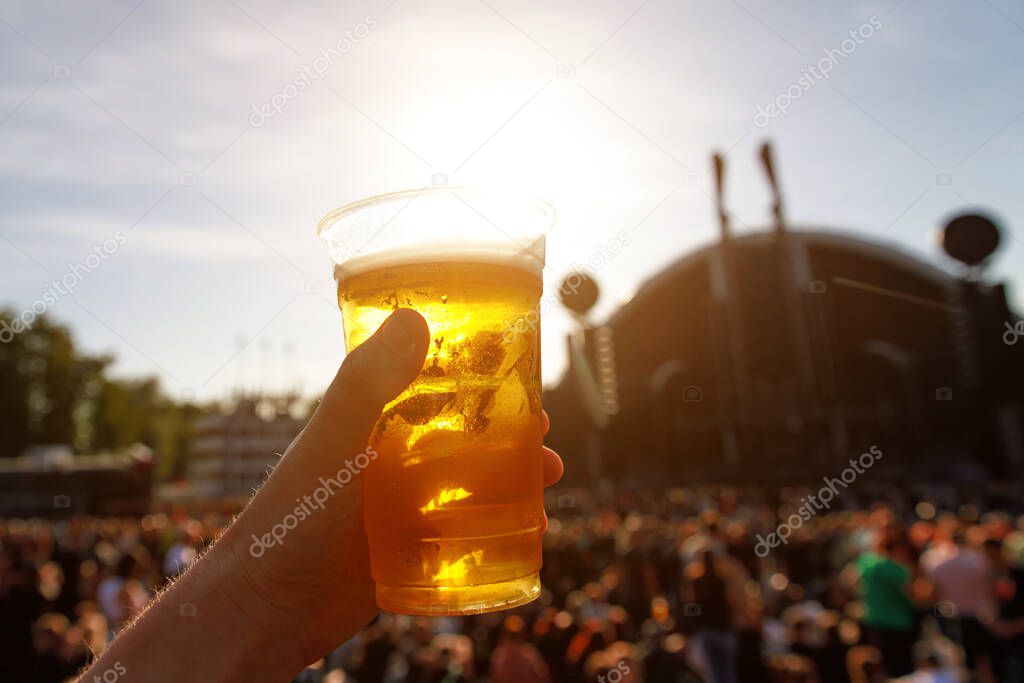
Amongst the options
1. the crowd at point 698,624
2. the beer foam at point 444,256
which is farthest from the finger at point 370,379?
the crowd at point 698,624

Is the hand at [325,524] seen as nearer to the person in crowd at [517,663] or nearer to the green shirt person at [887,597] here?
the person in crowd at [517,663]

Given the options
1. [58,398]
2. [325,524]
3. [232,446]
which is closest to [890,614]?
[325,524]

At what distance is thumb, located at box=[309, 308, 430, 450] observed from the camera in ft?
4.37

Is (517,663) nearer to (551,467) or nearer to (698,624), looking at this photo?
(698,624)

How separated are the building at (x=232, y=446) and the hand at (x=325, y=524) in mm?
76113

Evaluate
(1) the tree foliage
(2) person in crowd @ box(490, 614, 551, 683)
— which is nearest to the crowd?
(2) person in crowd @ box(490, 614, 551, 683)

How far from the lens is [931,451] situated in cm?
3200

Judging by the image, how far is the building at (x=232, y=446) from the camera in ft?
249

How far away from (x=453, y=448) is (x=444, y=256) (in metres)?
0.40

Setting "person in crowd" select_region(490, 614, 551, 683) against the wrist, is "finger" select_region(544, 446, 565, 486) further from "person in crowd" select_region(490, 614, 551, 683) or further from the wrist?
"person in crowd" select_region(490, 614, 551, 683)

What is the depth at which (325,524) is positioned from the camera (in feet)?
5.14

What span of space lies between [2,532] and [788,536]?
52.9 feet

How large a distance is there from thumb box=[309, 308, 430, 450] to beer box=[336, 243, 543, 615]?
0.07 m

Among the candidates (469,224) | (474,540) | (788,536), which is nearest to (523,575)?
(474,540)
